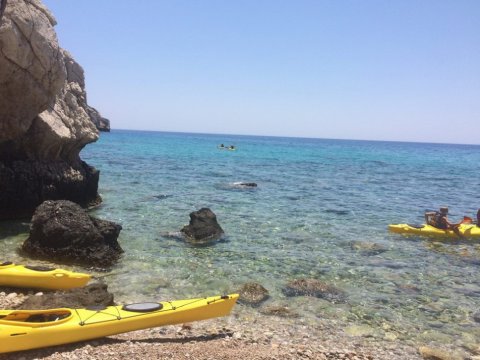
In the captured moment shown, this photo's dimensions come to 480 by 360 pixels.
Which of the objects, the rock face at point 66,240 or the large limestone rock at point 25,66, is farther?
the large limestone rock at point 25,66

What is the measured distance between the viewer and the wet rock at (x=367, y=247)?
1487 centimetres

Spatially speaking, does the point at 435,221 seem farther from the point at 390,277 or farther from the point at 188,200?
the point at 188,200

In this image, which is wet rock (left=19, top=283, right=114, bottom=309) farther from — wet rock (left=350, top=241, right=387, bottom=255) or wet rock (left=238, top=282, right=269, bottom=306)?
wet rock (left=350, top=241, right=387, bottom=255)

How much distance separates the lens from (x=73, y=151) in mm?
19625

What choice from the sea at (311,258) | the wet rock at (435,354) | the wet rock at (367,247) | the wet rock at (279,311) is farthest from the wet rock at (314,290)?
the wet rock at (367,247)

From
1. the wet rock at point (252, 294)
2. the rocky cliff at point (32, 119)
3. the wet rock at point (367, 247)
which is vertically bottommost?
the wet rock at point (252, 294)

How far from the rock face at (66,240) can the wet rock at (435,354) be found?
8549 mm

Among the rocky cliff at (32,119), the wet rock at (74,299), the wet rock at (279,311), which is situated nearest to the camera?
the wet rock at (74,299)

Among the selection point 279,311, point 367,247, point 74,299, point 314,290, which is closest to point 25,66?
point 74,299

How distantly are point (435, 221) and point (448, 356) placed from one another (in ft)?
36.0

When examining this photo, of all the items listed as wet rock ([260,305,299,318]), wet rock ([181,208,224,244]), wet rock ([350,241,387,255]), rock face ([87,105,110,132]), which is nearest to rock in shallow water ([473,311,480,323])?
wet rock ([260,305,299,318])

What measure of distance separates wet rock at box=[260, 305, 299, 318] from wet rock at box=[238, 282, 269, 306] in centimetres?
37

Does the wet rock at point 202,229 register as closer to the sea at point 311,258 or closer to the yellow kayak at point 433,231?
the sea at point 311,258

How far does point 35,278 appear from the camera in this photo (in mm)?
9805
